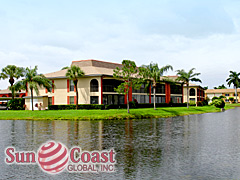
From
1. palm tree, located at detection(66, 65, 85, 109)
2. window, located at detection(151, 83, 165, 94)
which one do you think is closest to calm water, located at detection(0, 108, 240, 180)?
palm tree, located at detection(66, 65, 85, 109)

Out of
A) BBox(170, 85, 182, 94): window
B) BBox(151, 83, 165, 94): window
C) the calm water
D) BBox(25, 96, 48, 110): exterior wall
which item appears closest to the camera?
the calm water

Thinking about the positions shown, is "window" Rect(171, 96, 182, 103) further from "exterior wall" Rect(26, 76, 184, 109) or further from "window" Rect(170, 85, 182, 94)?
"exterior wall" Rect(26, 76, 184, 109)

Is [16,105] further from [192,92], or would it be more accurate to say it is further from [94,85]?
[192,92]

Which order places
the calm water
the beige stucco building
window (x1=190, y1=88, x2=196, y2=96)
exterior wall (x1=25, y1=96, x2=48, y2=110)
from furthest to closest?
window (x1=190, y1=88, x2=196, y2=96)
exterior wall (x1=25, y1=96, x2=48, y2=110)
the beige stucco building
the calm water

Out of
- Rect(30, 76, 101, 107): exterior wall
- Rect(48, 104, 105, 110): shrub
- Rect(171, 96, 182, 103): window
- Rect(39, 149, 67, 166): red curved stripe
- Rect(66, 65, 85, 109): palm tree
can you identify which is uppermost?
Rect(66, 65, 85, 109): palm tree

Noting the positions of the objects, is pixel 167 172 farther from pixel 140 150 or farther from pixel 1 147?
pixel 1 147

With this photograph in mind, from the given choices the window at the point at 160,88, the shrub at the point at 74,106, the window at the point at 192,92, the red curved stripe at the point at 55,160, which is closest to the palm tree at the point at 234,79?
the window at the point at 192,92

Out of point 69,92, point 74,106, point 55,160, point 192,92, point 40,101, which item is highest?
point 192,92

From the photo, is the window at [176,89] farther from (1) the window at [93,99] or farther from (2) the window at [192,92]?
(1) the window at [93,99]

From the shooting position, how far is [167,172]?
1012 cm

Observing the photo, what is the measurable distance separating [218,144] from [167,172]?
743cm

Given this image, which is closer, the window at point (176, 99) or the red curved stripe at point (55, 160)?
the red curved stripe at point (55, 160)

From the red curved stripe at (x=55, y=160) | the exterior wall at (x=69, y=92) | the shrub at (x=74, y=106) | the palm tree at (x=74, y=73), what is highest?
the palm tree at (x=74, y=73)

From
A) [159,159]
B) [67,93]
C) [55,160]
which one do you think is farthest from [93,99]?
[159,159]
